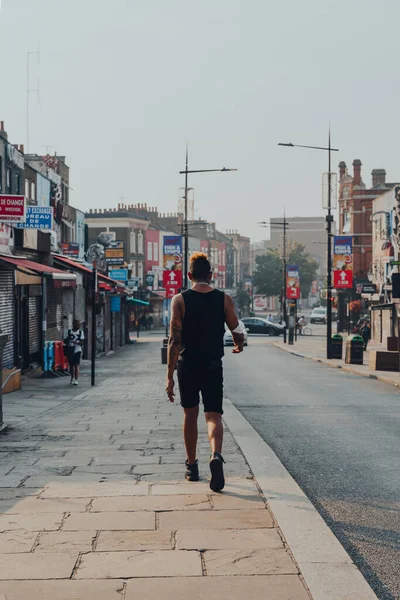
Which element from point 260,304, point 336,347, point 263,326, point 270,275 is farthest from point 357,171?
A: point 260,304

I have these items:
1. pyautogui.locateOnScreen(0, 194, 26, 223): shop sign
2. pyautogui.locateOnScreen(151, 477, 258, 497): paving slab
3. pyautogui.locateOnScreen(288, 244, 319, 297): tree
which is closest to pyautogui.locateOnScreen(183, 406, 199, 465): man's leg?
pyautogui.locateOnScreen(151, 477, 258, 497): paving slab

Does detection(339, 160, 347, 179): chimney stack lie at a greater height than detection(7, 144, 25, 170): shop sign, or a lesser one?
greater

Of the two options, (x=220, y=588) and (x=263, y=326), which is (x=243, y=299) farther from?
(x=220, y=588)

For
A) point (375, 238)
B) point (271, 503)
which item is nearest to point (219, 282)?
point (375, 238)

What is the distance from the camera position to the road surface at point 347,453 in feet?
17.6

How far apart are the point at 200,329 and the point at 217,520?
175 cm

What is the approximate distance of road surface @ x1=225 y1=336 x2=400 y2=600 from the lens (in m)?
5.38

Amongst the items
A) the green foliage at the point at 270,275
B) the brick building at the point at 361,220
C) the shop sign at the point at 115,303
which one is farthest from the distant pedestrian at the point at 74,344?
the green foliage at the point at 270,275

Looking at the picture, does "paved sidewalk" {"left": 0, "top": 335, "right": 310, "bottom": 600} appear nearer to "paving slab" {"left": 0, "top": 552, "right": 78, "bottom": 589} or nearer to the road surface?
"paving slab" {"left": 0, "top": 552, "right": 78, "bottom": 589}

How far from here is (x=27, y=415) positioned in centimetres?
1362

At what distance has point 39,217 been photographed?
21.5 metres

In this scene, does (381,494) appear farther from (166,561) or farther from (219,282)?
(219,282)

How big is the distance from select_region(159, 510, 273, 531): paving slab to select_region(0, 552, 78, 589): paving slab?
35.0 inches

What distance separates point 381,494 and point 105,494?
2206mm
